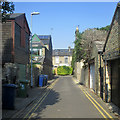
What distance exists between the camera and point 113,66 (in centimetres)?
1007

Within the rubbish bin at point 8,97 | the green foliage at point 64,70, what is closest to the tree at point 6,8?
the rubbish bin at point 8,97

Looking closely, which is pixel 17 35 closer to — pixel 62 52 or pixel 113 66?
pixel 113 66

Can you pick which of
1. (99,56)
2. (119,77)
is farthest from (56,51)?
(119,77)

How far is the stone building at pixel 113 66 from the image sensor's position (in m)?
8.65

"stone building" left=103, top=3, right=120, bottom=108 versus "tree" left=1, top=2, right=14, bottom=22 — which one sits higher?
"tree" left=1, top=2, right=14, bottom=22

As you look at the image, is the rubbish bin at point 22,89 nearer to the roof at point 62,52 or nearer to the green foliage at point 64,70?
the green foliage at point 64,70

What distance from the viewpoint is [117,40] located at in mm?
8258

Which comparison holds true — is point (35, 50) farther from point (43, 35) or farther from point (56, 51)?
point (56, 51)

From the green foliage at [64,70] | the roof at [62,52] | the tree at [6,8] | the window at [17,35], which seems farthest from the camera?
the roof at [62,52]

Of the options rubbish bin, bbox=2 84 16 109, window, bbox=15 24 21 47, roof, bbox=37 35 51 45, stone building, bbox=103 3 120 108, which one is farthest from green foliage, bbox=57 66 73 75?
rubbish bin, bbox=2 84 16 109

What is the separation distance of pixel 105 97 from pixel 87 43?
25.8 ft

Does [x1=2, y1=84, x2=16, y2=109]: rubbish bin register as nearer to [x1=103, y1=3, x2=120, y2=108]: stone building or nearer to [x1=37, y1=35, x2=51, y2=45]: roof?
[x1=103, y1=3, x2=120, y2=108]: stone building

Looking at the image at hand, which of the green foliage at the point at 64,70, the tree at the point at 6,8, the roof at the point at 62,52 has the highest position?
the roof at the point at 62,52

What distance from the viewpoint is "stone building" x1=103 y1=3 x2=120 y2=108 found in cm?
865
